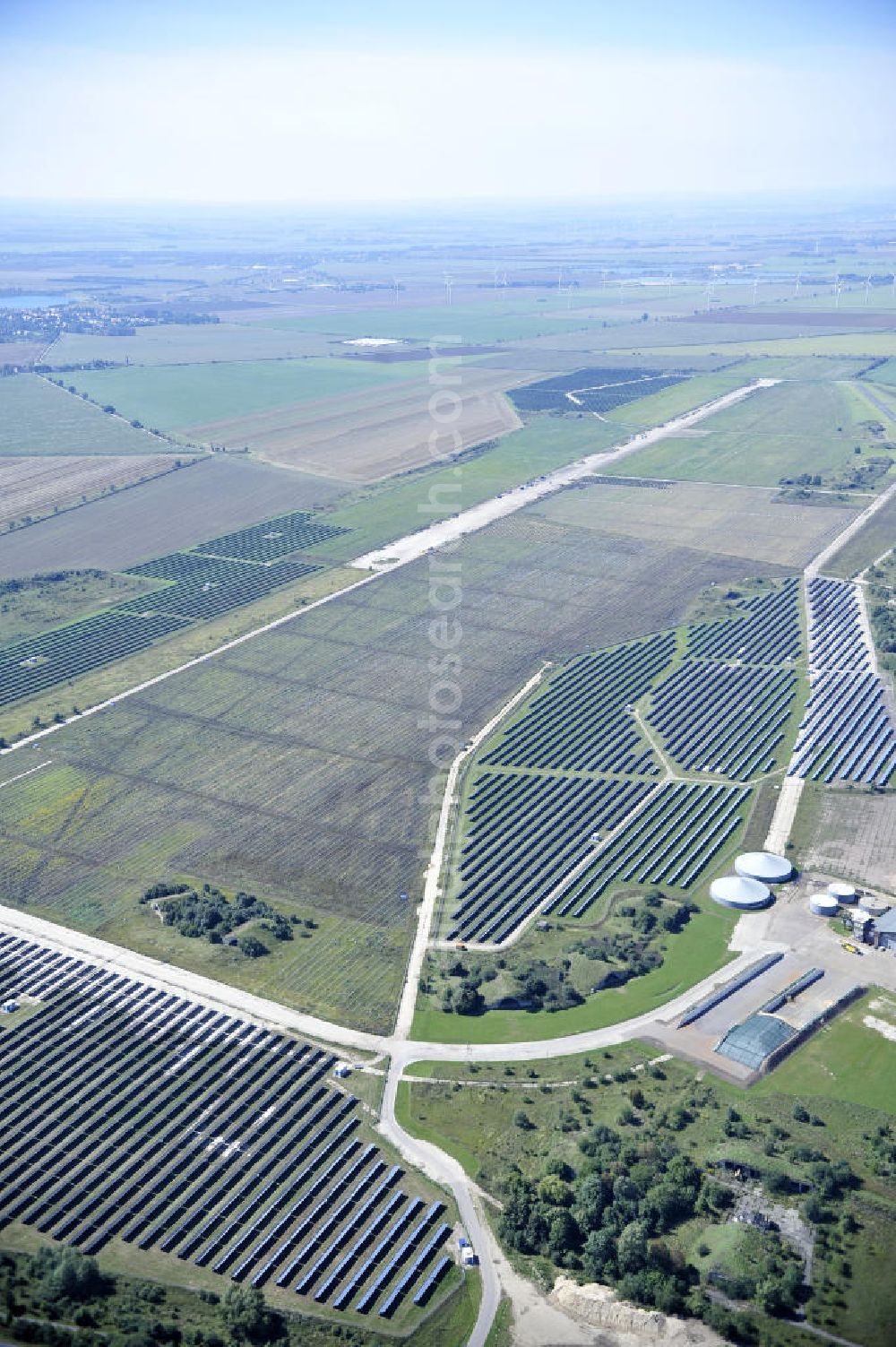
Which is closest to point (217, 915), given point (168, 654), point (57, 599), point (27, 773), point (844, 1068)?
point (27, 773)

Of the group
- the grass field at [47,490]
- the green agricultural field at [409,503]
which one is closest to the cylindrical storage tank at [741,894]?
the green agricultural field at [409,503]

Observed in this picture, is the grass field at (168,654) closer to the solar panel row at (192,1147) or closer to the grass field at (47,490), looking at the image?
the solar panel row at (192,1147)

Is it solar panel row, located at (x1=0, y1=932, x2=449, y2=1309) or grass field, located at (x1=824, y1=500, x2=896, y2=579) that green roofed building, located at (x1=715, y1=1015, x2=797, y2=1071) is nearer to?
solar panel row, located at (x1=0, y1=932, x2=449, y2=1309)

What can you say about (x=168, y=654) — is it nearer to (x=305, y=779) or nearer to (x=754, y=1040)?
(x=305, y=779)

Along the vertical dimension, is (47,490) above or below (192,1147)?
above

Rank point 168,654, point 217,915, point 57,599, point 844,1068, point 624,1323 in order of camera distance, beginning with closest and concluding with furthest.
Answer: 1. point 624,1323
2. point 844,1068
3. point 217,915
4. point 168,654
5. point 57,599

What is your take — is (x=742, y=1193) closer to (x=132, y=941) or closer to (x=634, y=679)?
(x=132, y=941)
